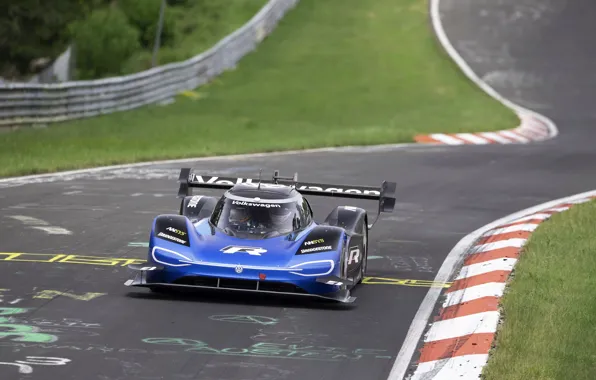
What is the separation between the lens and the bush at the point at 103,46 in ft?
145

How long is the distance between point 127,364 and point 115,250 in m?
5.68

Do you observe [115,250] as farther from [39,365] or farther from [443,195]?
[443,195]

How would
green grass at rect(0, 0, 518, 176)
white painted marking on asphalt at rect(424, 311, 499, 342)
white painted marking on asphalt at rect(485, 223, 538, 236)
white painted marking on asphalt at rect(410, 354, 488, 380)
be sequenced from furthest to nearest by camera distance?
green grass at rect(0, 0, 518, 176) → white painted marking on asphalt at rect(485, 223, 538, 236) → white painted marking on asphalt at rect(424, 311, 499, 342) → white painted marking on asphalt at rect(410, 354, 488, 380)

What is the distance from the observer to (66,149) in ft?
87.7

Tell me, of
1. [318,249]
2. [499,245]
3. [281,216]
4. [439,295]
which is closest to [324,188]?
[281,216]

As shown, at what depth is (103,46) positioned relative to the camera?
44.3 meters

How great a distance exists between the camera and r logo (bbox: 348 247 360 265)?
1252 cm

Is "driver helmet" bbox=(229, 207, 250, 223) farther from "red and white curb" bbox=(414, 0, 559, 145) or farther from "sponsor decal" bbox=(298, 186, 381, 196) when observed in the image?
"red and white curb" bbox=(414, 0, 559, 145)

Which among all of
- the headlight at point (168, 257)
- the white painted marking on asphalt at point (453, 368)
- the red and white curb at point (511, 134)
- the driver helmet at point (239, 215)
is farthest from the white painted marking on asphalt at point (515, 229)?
the red and white curb at point (511, 134)

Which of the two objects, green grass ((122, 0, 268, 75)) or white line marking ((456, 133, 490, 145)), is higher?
green grass ((122, 0, 268, 75))

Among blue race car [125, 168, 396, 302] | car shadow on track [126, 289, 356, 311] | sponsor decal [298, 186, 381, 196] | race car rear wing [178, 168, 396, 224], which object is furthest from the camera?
sponsor decal [298, 186, 381, 196]

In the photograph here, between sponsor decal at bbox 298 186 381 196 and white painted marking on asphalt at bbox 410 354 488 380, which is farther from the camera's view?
sponsor decal at bbox 298 186 381 196

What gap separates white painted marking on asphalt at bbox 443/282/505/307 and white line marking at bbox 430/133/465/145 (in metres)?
19.4

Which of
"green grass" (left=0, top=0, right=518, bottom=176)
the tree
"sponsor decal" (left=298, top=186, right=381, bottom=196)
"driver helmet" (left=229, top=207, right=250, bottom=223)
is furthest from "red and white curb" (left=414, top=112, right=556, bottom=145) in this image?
the tree
